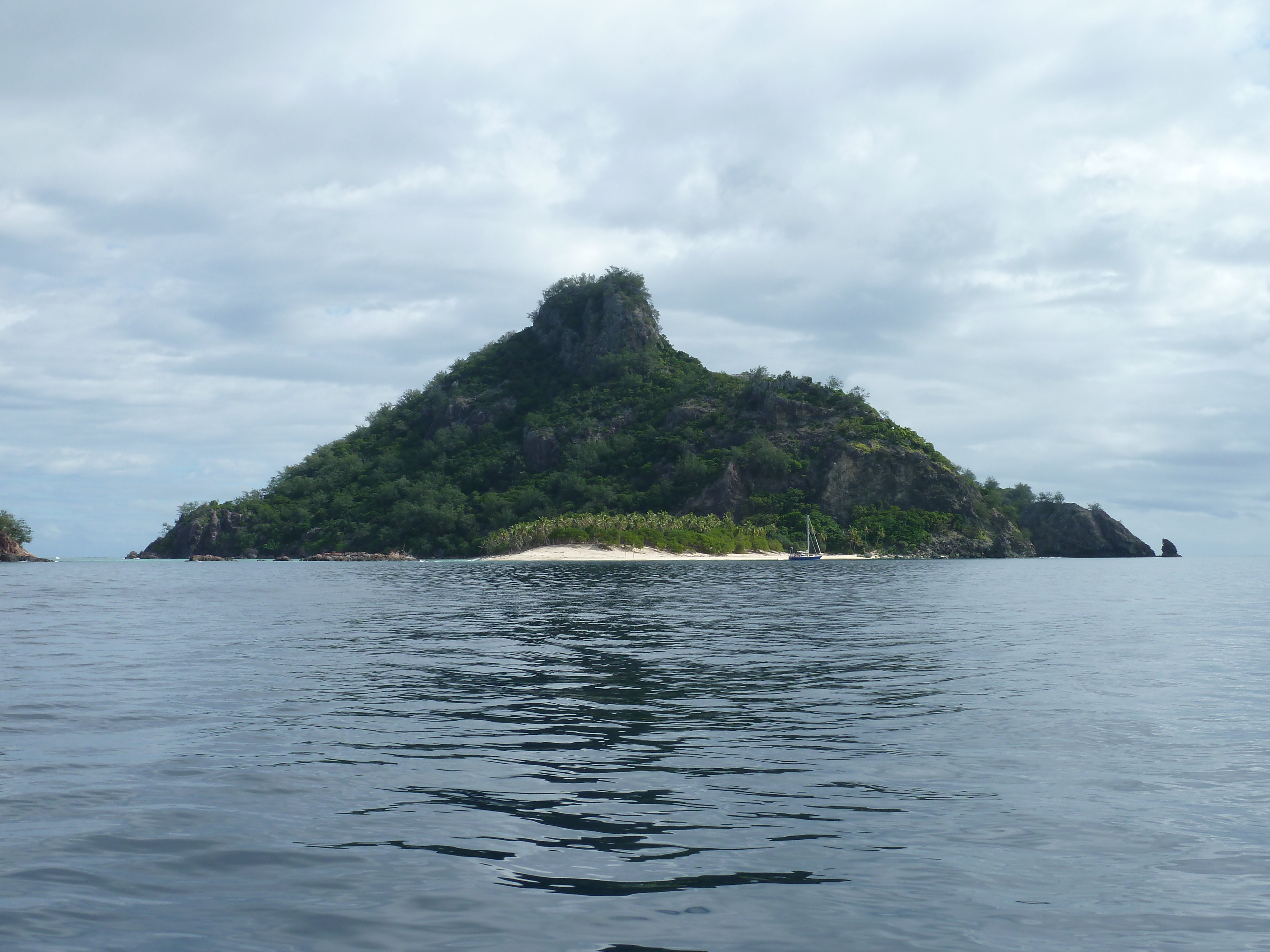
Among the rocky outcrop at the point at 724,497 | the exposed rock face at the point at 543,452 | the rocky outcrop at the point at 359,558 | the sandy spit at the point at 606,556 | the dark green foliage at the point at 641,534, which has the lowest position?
the rocky outcrop at the point at 359,558

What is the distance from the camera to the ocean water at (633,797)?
694 cm

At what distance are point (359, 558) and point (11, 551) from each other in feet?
172

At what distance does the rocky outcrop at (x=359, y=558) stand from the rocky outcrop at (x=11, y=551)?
40665 millimetres

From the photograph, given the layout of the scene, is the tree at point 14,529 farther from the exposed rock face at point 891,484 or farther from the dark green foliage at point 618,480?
the exposed rock face at point 891,484

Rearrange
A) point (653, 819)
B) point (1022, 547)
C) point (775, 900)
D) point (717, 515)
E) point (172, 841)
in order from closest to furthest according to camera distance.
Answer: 1. point (775, 900)
2. point (172, 841)
3. point (653, 819)
4. point (717, 515)
5. point (1022, 547)

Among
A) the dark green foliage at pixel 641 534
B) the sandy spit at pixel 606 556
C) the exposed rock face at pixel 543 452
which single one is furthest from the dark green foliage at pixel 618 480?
the sandy spit at pixel 606 556

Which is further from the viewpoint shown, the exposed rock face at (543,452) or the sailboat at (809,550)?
the exposed rock face at (543,452)

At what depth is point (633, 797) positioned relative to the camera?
10328 mm

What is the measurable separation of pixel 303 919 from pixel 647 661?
53.7ft

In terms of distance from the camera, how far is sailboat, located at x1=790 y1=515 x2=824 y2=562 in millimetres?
142500

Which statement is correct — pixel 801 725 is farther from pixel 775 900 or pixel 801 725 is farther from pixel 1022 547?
pixel 1022 547

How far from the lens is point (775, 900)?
7.24 metres

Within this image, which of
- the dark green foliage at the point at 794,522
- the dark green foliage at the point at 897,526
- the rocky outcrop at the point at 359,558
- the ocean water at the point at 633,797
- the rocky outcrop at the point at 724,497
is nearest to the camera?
the ocean water at the point at 633,797

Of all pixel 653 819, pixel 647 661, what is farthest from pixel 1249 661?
pixel 653 819
